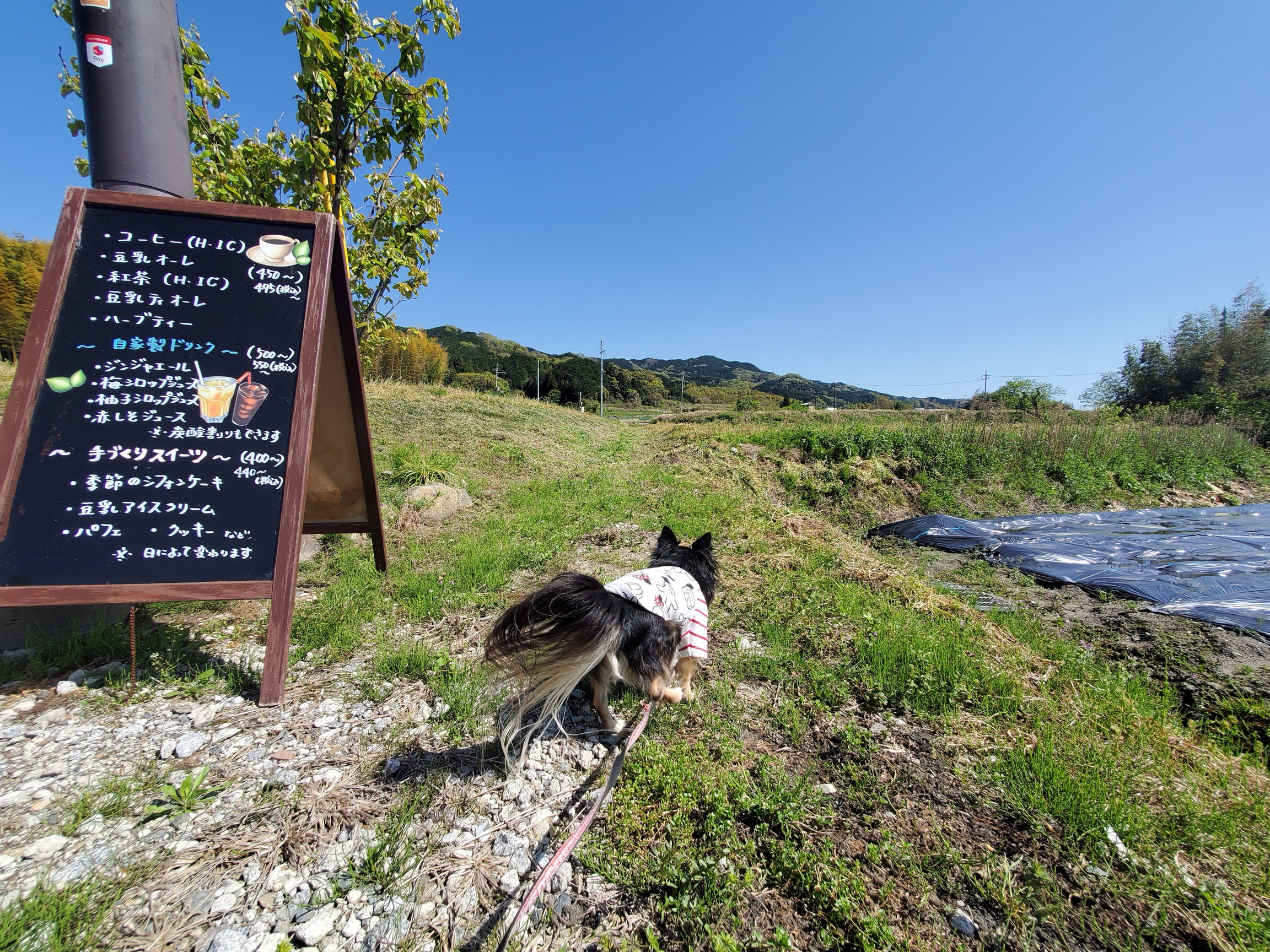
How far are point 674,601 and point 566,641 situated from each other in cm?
64

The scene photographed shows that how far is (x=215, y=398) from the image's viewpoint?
2504 millimetres

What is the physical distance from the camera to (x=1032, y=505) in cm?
977

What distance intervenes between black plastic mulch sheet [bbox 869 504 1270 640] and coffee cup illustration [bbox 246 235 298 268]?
23.5ft

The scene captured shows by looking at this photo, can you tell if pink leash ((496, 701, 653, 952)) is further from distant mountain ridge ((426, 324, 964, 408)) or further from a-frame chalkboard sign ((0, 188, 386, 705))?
distant mountain ridge ((426, 324, 964, 408))

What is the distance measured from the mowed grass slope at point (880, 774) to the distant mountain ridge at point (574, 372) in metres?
15.7

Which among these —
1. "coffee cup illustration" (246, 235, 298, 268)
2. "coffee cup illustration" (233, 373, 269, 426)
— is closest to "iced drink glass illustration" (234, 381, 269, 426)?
"coffee cup illustration" (233, 373, 269, 426)

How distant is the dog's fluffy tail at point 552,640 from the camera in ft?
7.14

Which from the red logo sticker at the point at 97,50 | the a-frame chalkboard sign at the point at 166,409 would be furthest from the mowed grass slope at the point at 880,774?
the red logo sticker at the point at 97,50

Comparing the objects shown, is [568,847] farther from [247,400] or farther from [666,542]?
[247,400]

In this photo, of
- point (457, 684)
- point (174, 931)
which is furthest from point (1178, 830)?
point (174, 931)

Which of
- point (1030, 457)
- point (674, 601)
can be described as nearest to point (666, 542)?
point (674, 601)

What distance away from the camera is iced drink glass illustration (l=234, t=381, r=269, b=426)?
252 centimetres

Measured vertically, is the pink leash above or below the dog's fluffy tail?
below

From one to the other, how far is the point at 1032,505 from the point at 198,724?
12.7 m
